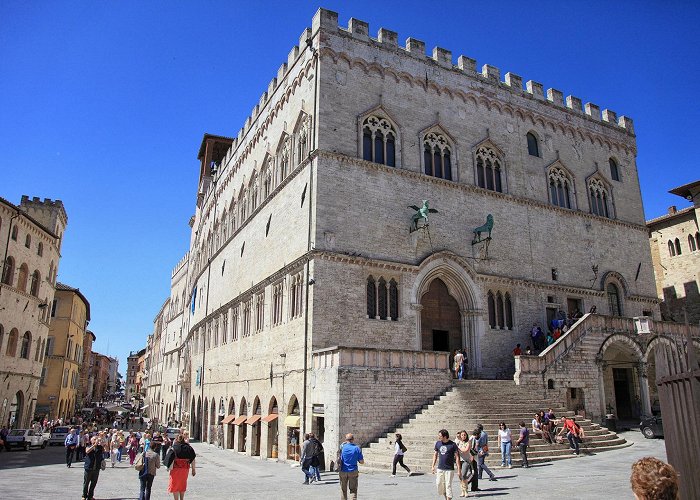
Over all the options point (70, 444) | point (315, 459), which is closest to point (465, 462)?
point (315, 459)

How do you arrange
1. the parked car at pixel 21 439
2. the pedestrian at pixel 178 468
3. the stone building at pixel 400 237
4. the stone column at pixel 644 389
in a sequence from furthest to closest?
the parked car at pixel 21 439 < the stone column at pixel 644 389 < the stone building at pixel 400 237 < the pedestrian at pixel 178 468

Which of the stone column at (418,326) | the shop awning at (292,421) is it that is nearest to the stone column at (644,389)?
the stone column at (418,326)

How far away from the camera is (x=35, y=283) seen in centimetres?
3722

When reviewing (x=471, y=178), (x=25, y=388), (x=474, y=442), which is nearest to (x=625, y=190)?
(x=471, y=178)

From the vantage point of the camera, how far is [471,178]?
85.5 ft

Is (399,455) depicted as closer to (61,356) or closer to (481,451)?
(481,451)

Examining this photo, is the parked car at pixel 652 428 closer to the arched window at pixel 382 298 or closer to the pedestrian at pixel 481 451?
the pedestrian at pixel 481 451

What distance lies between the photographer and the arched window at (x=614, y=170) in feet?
105

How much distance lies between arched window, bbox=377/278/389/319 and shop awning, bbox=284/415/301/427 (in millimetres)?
5026

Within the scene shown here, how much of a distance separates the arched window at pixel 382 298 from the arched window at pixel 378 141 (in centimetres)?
539

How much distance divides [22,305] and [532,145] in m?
32.4

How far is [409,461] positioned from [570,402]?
339 inches

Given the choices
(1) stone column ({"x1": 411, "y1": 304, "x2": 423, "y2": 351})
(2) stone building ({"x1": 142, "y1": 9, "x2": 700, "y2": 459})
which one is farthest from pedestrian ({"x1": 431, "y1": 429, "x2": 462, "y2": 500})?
(1) stone column ({"x1": 411, "y1": 304, "x2": 423, "y2": 351})

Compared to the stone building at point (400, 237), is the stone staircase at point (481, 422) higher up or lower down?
lower down
